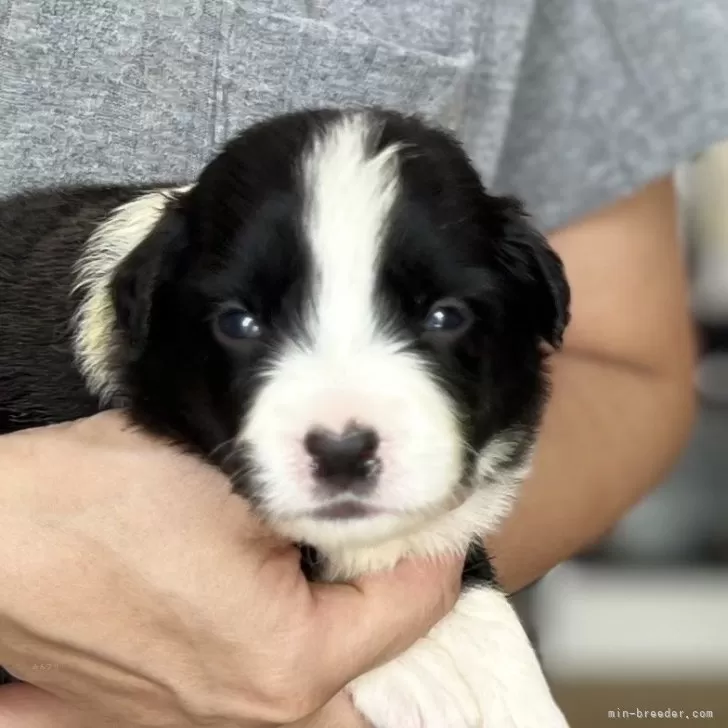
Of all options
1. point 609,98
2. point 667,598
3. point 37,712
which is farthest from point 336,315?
point 667,598

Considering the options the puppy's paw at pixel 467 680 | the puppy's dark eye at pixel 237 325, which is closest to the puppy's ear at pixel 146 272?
the puppy's dark eye at pixel 237 325

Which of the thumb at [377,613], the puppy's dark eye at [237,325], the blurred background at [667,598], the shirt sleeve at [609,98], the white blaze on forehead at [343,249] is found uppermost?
the shirt sleeve at [609,98]

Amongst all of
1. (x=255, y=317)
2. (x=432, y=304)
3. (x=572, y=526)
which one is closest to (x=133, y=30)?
(x=255, y=317)

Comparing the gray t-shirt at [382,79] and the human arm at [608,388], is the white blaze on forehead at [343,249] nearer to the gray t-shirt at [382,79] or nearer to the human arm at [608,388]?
the gray t-shirt at [382,79]

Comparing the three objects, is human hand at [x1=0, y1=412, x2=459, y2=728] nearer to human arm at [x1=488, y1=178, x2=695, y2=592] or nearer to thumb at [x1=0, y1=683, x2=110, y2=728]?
thumb at [x1=0, y1=683, x2=110, y2=728]

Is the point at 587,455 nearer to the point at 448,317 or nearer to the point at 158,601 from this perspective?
the point at 448,317

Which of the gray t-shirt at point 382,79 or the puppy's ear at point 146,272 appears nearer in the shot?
the puppy's ear at point 146,272

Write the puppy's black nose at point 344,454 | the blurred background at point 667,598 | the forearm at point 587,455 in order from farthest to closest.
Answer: the blurred background at point 667,598, the forearm at point 587,455, the puppy's black nose at point 344,454

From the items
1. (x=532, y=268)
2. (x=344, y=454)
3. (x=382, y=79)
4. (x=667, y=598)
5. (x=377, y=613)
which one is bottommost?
(x=667, y=598)
